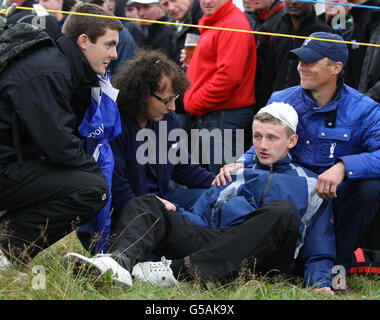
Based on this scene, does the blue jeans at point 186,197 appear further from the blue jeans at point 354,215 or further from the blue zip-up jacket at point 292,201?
the blue jeans at point 354,215

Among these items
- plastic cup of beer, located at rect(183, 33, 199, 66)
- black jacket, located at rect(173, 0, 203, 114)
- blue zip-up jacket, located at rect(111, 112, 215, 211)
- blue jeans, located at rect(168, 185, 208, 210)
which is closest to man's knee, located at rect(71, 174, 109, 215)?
blue zip-up jacket, located at rect(111, 112, 215, 211)

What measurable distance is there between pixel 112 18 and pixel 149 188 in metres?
1.29

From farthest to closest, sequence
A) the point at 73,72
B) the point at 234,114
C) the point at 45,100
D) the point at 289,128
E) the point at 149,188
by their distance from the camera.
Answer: the point at 234,114
the point at 149,188
the point at 289,128
the point at 73,72
the point at 45,100

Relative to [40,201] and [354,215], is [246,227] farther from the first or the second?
[40,201]

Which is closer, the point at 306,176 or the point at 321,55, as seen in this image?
the point at 306,176

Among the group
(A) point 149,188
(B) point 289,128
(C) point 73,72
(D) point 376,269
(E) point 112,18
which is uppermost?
(E) point 112,18

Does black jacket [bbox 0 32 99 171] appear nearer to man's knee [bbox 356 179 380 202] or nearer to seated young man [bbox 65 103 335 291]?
seated young man [bbox 65 103 335 291]

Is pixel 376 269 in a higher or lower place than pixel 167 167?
lower

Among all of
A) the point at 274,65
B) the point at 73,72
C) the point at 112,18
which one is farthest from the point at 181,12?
the point at 73,72

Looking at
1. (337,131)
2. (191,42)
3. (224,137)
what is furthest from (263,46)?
(337,131)

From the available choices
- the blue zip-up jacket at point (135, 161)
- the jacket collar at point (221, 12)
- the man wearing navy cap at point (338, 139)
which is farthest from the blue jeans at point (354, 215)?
the jacket collar at point (221, 12)

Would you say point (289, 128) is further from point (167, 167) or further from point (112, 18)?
point (112, 18)

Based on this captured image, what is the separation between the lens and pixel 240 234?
3.82 m

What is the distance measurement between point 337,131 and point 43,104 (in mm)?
2019
